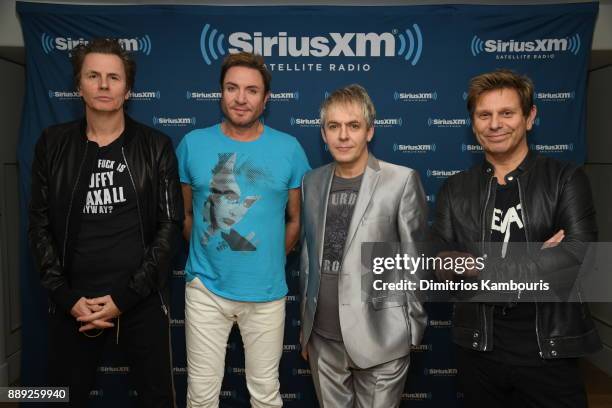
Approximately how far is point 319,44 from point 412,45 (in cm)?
57

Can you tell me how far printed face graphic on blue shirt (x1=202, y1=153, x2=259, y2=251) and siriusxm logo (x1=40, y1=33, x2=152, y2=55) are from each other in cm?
122

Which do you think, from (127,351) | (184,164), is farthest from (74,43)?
(127,351)

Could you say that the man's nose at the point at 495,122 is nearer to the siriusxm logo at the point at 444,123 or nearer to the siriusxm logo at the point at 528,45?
the siriusxm logo at the point at 444,123

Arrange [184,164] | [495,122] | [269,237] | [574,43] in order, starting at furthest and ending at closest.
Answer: [574,43], [184,164], [269,237], [495,122]

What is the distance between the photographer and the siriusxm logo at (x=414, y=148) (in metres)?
2.86

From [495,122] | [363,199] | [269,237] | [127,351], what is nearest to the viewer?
[495,122]

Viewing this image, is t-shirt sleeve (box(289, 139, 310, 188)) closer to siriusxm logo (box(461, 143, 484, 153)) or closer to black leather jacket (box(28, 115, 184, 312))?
black leather jacket (box(28, 115, 184, 312))

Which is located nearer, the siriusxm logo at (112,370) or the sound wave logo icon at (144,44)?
the sound wave logo icon at (144,44)

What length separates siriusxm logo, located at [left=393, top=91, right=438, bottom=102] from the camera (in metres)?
2.84

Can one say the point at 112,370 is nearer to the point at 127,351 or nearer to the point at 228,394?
the point at 228,394

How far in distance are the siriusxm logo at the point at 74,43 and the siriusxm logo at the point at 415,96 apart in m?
1.55

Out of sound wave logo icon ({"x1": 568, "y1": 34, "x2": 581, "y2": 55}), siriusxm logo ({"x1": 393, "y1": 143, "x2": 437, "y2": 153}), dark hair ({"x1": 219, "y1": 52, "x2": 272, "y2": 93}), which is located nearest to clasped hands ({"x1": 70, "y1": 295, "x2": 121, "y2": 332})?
dark hair ({"x1": 219, "y1": 52, "x2": 272, "y2": 93})

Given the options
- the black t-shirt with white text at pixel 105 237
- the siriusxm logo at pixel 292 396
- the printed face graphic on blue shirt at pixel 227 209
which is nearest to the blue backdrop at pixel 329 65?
the printed face graphic on blue shirt at pixel 227 209

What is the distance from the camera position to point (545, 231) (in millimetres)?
1688
